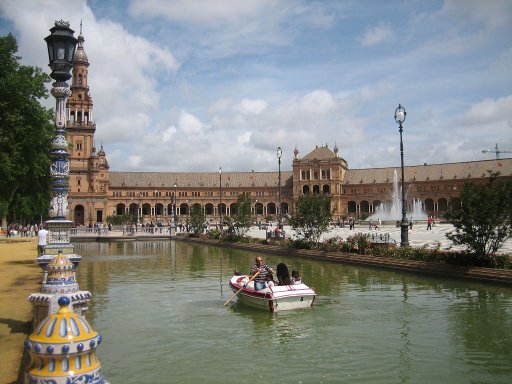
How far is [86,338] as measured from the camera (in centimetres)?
425

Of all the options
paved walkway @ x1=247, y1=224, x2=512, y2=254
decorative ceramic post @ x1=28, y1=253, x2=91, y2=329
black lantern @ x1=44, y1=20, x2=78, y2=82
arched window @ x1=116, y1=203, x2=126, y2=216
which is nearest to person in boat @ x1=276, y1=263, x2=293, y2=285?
decorative ceramic post @ x1=28, y1=253, x2=91, y2=329

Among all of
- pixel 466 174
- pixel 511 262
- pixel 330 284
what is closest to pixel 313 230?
pixel 330 284

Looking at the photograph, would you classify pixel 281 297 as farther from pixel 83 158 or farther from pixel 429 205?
pixel 429 205

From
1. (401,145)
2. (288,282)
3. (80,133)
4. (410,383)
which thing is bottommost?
(410,383)

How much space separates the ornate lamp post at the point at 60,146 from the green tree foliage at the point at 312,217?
2141 centimetres

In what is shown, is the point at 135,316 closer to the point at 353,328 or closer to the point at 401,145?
the point at 353,328

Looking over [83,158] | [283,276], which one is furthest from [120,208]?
[283,276]

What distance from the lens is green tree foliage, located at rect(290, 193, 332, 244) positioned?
31734 millimetres

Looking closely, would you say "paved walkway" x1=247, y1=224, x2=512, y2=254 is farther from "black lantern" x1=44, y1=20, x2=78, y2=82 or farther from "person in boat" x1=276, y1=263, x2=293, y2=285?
"black lantern" x1=44, y1=20, x2=78, y2=82

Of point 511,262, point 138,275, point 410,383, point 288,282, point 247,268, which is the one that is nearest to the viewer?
point 410,383

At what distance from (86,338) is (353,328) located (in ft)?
31.3

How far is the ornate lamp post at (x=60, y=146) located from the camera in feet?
36.4

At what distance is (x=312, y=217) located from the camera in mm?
31750

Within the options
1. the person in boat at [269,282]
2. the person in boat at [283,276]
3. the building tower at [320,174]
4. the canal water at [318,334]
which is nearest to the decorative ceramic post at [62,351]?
the canal water at [318,334]
